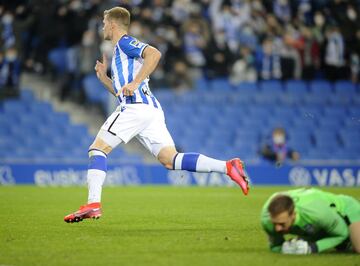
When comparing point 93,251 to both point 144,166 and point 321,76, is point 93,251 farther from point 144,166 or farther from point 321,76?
point 321,76

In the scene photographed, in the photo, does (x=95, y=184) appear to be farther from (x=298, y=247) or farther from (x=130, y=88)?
(x=298, y=247)

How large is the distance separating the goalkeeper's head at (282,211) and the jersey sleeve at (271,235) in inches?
8.6

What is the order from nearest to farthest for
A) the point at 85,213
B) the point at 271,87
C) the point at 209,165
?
the point at 85,213
the point at 209,165
the point at 271,87

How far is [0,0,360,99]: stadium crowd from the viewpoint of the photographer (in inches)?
893

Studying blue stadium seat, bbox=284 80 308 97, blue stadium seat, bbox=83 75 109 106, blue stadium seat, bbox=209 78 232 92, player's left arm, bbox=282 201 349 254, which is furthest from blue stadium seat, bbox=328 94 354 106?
player's left arm, bbox=282 201 349 254

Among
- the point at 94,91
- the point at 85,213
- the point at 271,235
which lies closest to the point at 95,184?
the point at 85,213

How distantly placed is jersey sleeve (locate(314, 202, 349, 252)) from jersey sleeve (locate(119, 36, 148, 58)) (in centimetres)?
343

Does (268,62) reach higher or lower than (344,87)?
higher

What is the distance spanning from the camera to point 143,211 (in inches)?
483

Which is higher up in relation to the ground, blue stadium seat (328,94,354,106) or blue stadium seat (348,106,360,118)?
blue stadium seat (328,94,354,106)

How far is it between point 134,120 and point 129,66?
632 millimetres

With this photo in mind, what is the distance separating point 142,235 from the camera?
8.72 metres

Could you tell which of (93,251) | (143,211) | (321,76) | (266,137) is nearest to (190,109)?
(266,137)

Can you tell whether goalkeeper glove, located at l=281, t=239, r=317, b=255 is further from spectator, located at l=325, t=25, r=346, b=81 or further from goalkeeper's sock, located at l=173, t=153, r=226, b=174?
spectator, located at l=325, t=25, r=346, b=81
